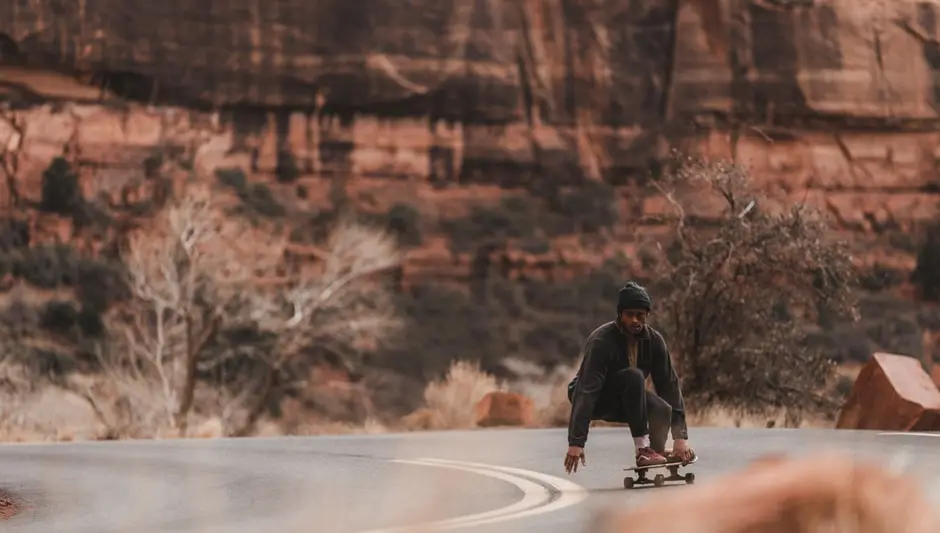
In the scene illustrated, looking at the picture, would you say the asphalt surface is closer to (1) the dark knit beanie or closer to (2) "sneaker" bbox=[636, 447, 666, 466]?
(2) "sneaker" bbox=[636, 447, 666, 466]

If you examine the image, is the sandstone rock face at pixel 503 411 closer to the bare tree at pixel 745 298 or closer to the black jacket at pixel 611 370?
the bare tree at pixel 745 298

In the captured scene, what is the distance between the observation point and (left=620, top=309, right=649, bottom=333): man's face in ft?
32.7

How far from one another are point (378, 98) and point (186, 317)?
22295 millimetres

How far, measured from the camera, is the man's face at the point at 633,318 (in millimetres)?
9968

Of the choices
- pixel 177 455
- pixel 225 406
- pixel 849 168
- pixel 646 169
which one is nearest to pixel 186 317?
pixel 225 406

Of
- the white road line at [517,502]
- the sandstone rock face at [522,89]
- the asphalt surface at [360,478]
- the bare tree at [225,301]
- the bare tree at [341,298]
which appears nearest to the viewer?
the white road line at [517,502]

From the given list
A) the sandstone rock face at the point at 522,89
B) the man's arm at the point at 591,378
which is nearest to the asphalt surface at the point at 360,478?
the man's arm at the point at 591,378

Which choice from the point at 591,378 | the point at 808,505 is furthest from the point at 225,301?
the point at 808,505

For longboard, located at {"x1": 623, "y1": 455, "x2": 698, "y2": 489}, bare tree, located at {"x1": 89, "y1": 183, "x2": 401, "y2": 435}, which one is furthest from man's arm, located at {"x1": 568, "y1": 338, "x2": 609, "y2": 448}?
bare tree, located at {"x1": 89, "y1": 183, "x2": 401, "y2": 435}

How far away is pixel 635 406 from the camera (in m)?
10.3

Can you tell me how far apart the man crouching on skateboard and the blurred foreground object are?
4023mm

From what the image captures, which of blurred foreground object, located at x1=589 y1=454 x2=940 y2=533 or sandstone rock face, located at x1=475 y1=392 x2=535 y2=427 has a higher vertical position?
blurred foreground object, located at x1=589 y1=454 x2=940 y2=533

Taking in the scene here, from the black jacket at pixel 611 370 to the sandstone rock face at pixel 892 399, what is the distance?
8.72 metres

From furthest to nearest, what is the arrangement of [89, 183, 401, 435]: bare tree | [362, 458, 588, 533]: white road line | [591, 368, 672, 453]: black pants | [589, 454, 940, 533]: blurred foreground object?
[89, 183, 401, 435]: bare tree, [591, 368, 672, 453]: black pants, [362, 458, 588, 533]: white road line, [589, 454, 940, 533]: blurred foreground object
